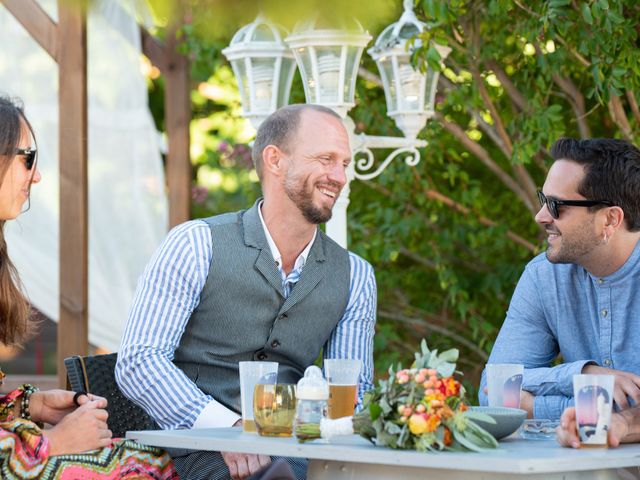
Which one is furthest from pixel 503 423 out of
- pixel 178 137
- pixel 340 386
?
pixel 178 137

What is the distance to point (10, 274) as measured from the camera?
299 cm

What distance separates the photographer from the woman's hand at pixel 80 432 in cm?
261

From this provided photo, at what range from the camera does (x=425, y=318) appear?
608 centimetres

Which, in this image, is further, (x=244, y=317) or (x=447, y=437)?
(x=244, y=317)

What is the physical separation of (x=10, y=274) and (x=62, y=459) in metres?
0.61

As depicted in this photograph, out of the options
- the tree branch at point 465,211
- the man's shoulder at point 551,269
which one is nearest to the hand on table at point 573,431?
the man's shoulder at point 551,269

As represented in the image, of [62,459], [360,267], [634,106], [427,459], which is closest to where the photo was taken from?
[427,459]

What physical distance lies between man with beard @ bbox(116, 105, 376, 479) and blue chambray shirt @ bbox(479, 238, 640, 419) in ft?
1.39

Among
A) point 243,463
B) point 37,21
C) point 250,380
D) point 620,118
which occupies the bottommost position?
point 243,463

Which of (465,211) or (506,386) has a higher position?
(465,211)

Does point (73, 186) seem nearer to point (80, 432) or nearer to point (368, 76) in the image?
point (368, 76)

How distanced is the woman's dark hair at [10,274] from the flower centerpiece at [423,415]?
3.79ft

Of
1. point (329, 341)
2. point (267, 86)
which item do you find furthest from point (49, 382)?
point (329, 341)

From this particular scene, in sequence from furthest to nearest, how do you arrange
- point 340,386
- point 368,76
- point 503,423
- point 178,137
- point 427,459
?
point 178,137
point 368,76
point 340,386
point 503,423
point 427,459
